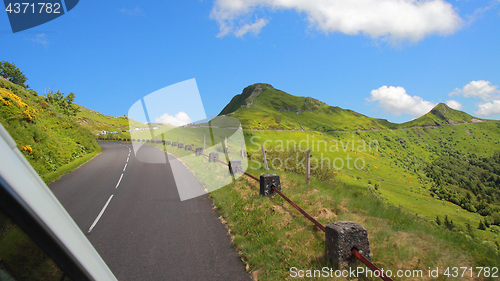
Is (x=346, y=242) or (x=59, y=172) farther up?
(x=346, y=242)

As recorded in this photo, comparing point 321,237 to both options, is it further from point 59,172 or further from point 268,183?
point 59,172

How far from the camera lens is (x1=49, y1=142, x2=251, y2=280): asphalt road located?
4582 millimetres

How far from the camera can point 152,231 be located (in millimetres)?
6195

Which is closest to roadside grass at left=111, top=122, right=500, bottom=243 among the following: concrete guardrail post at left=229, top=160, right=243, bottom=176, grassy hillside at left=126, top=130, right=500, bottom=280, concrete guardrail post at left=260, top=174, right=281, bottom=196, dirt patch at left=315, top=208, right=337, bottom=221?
concrete guardrail post at left=229, top=160, right=243, bottom=176

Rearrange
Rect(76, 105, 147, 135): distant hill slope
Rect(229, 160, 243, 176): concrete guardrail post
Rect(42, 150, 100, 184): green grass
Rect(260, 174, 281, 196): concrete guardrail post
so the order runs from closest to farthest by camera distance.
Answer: Rect(260, 174, 281, 196): concrete guardrail post < Rect(229, 160, 243, 176): concrete guardrail post < Rect(42, 150, 100, 184): green grass < Rect(76, 105, 147, 135): distant hill slope

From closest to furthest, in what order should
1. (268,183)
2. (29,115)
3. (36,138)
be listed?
(268,183) → (36,138) → (29,115)

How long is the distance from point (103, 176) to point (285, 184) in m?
11.1

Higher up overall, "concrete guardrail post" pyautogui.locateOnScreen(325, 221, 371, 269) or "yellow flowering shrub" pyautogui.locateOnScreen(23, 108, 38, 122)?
"yellow flowering shrub" pyautogui.locateOnScreen(23, 108, 38, 122)

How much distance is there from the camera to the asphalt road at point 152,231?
4582mm

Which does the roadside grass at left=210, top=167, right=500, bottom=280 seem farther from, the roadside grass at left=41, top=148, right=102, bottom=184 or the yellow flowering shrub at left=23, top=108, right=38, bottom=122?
the yellow flowering shrub at left=23, top=108, right=38, bottom=122

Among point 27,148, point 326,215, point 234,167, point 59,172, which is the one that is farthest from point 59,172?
point 326,215

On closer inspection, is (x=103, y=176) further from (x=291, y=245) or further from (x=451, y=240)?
(x=451, y=240)

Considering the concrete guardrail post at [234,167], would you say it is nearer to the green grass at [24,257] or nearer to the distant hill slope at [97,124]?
the green grass at [24,257]

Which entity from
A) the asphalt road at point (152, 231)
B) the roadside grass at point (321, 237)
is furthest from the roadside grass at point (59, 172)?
the roadside grass at point (321, 237)
